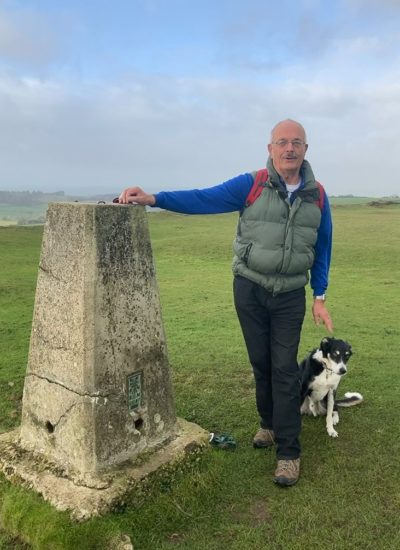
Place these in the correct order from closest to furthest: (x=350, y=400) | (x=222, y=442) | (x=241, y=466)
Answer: (x=241, y=466), (x=222, y=442), (x=350, y=400)

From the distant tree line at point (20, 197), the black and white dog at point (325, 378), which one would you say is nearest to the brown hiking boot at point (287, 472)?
the black and white dog at point (325, 378)

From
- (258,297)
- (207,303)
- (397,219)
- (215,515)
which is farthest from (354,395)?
(397,219)

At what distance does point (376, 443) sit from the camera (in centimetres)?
549

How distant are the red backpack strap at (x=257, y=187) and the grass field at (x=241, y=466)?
7.84 ft

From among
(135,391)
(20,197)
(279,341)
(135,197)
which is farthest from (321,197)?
(20,197)

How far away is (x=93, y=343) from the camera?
424 cm

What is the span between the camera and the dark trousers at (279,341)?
4926 millimetres

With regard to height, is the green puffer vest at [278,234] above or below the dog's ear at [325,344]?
above

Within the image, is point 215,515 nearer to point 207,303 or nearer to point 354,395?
point 354,395

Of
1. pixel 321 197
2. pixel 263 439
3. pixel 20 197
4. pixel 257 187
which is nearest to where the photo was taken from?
pixel 257 187

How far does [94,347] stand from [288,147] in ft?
7.69

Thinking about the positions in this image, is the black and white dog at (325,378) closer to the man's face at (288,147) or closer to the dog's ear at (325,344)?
the dog's ear at (325,344)

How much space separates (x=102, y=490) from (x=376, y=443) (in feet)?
9.49

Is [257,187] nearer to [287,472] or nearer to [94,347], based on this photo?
[94,347]
